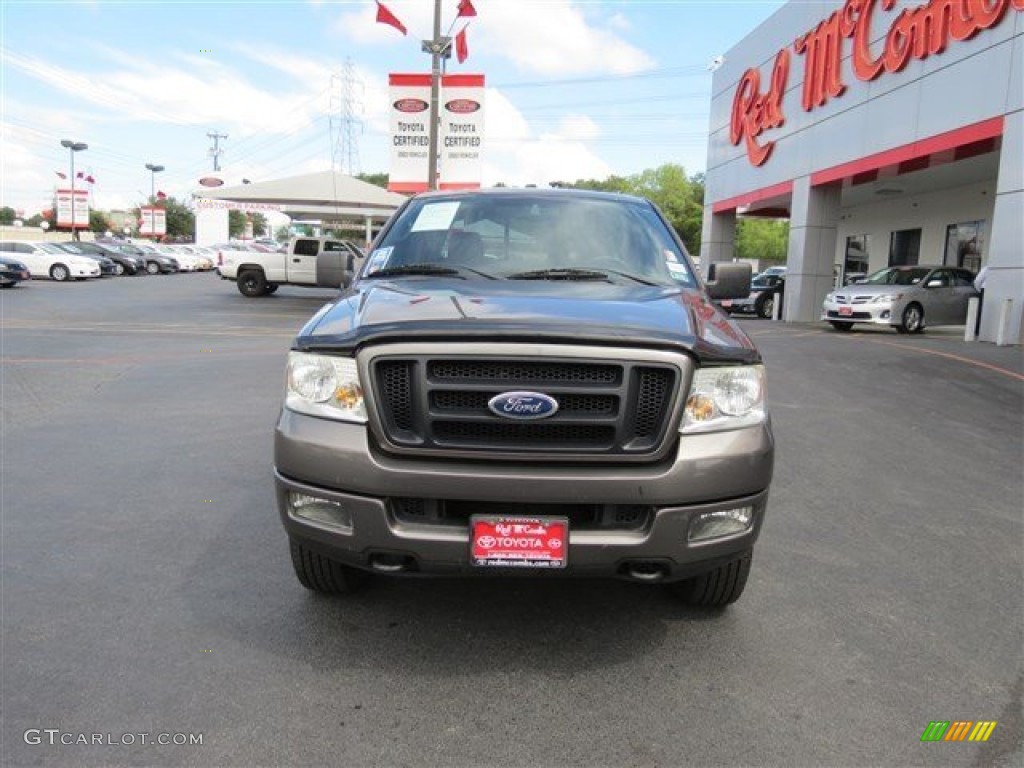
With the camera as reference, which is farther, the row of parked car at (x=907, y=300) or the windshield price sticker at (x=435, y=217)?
the row of parked car at (x=907, y=300)

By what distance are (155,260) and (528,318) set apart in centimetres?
4582

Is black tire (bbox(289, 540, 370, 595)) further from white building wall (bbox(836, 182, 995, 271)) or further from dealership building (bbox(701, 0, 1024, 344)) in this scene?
white building wall (bbox(836, 182, 995, 271))

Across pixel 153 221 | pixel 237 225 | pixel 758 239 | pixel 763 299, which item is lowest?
pixel 763 299

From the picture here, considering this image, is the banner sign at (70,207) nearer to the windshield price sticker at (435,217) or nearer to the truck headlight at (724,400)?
the windshield price sticker at (435,217)

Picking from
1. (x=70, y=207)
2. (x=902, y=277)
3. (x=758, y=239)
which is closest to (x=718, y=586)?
(x=902, y=277)

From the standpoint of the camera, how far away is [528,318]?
8.96ft

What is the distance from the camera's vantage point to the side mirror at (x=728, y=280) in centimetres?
437

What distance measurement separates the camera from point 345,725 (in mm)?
2520

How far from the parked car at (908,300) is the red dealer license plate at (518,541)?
15298 mm

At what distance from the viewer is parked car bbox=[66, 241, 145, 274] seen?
126ft

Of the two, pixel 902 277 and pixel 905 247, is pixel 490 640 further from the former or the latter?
pixel 905 247

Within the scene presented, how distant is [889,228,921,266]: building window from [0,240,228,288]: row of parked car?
2933 centimetres

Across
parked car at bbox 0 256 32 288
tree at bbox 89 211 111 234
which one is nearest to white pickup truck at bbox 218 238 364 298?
parked car at bbox 0 256 32 288

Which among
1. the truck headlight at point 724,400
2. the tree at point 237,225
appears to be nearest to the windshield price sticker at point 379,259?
the truck headlight at point 724,400
